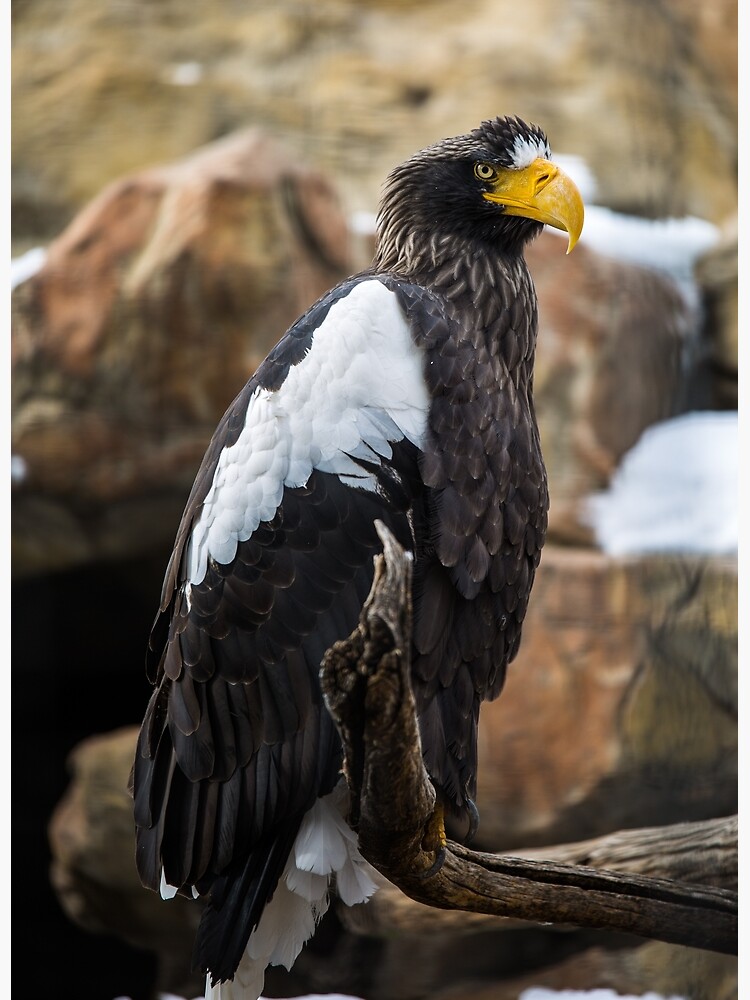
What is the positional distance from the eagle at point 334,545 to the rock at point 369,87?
1.76 feet

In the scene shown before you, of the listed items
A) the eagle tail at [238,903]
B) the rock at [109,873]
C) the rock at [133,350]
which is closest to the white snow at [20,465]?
the rock at [133,350]

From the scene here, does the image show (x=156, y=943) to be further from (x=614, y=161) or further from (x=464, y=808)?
(x=614, y=161)

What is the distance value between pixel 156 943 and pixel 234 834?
31.5 inches

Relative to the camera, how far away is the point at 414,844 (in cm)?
135

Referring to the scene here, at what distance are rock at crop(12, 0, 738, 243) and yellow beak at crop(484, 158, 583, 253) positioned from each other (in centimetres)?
55

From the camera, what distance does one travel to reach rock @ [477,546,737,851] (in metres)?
2.08

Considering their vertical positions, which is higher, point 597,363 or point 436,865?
point 597,363

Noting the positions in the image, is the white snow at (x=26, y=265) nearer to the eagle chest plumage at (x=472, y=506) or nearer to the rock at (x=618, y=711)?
the eagle chest plumage at (x=472, y=506)

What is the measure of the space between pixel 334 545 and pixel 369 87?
105 cm

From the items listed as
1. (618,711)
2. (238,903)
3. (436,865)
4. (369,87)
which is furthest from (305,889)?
(369,87)

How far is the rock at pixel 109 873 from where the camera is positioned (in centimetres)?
208

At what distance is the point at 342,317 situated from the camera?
143cm

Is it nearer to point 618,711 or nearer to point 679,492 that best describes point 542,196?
point 679,492

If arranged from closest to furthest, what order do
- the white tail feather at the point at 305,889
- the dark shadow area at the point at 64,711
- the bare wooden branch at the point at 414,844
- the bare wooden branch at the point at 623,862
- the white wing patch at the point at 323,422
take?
1. the bare wooden branch at the point at 414,844
2. the white wing patch at the point at 323,422
3. the white tail feather at the point at 305,889
4. the bare wooden branch at the point at 623,862
5. the dark shadow area at the point at 64,711
